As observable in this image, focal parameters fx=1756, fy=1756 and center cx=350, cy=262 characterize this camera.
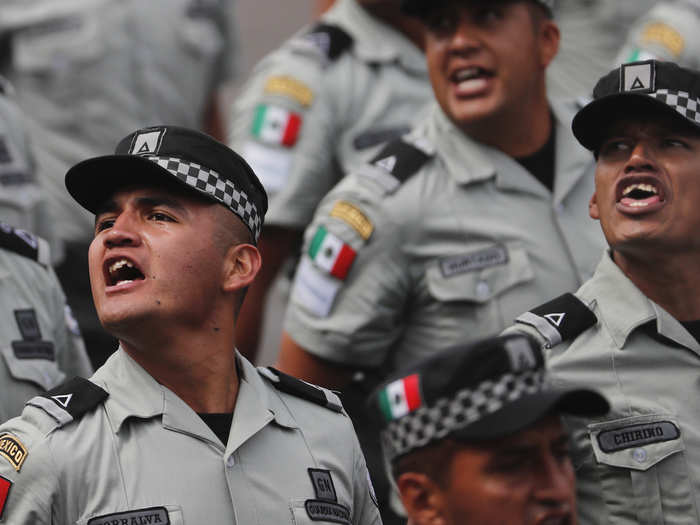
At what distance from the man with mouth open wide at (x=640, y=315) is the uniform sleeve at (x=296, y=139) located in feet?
7.42

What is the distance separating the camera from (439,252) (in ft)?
18.7

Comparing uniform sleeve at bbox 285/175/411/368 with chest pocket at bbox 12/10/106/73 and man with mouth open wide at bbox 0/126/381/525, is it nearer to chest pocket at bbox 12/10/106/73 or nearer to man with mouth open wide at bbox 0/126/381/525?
man with mouth open wide at bbox 0/126/381/525

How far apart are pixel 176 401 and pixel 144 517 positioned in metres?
0.33

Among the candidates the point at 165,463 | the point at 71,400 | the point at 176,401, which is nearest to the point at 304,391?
the point at 176,401

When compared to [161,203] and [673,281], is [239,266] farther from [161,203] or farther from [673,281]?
[673,281]

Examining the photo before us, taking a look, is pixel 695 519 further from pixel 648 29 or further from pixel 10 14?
pixel 10 14

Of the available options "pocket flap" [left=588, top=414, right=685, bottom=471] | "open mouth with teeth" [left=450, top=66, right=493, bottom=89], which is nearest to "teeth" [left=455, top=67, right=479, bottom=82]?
"open mouth with teeth" [left=450, top=66, right=493, bottom=89]

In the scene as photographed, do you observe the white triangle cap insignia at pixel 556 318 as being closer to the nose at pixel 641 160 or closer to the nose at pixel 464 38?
the nose at pixel 641 160

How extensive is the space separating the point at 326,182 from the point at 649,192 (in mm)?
2535

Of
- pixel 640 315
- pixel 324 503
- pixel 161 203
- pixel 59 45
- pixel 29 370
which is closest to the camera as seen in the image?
pixel 324 503

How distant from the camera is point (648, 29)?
24.6ft

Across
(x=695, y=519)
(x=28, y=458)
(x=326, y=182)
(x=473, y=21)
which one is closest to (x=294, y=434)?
(x=28, y=458)

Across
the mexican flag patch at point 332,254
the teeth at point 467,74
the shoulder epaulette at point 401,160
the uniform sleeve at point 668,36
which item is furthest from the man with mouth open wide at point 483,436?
the uniform sleeve at point 668,36

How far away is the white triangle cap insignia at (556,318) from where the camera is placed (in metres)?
4.57
